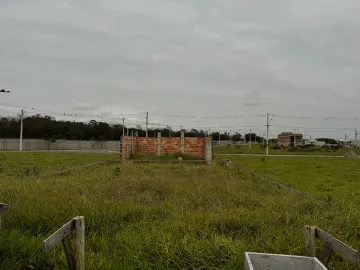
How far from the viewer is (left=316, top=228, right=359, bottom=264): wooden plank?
9.63 ft

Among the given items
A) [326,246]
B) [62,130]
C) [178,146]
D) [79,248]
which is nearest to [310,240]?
[326,246]

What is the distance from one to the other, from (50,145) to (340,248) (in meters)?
59.0

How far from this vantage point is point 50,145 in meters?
57.1

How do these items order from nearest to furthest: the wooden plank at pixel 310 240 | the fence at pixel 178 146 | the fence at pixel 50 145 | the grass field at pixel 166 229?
the wooden plank at pixel 310 240 < the grass field at pixel 166 229 < the fence at pixel 178 146 < the fence at pixel 50 145

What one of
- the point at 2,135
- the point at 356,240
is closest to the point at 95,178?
the point at 356,240

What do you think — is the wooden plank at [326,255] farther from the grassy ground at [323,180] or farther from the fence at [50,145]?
the fence at [50,145]

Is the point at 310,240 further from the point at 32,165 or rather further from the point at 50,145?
the point at 50,145

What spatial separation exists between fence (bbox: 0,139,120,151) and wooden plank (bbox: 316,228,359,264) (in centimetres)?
5348

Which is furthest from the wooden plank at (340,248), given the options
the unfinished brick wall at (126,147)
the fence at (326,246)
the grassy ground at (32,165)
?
the unfinished brick wall at (126,147)

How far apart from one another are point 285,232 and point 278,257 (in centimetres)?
157

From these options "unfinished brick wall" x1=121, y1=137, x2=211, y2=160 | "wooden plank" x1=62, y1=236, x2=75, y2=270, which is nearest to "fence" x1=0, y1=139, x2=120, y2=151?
"unfinished brick wall" x1=121, y1=137, x2=211, y2=160

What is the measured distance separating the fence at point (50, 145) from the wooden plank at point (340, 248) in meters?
53.5

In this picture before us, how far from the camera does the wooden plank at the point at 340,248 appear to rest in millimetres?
2937

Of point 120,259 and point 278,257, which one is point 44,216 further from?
point 278,257
